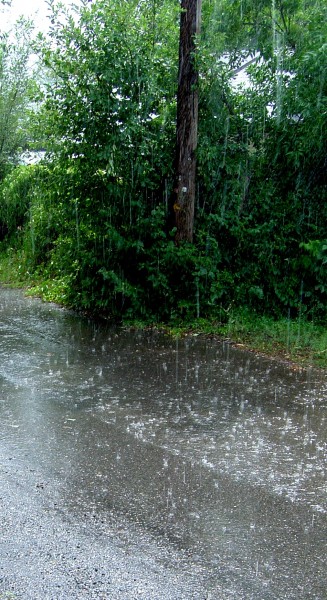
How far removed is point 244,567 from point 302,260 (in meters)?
6.50

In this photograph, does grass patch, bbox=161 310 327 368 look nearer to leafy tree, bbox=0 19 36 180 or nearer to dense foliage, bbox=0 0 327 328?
dense foliage, bbox=0 0 327 328

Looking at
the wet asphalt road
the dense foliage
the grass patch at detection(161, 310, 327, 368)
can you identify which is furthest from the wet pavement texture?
the dense foliage

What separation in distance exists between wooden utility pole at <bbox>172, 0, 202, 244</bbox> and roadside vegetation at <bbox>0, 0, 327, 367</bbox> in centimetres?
14

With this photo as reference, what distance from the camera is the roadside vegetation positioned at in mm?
9344

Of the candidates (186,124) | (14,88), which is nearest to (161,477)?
(186,124)

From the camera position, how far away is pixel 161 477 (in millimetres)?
4734

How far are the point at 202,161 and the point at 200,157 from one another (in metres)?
0.07

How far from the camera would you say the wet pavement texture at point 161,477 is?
352cm

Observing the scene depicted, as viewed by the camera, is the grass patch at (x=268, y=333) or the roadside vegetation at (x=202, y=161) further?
the roadside vegetation at (x=202, y=161)

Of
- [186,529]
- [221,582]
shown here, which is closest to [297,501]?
[186,529]

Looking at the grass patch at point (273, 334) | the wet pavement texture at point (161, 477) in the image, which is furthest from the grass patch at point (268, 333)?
the wet pavement texture at point (161, 477)

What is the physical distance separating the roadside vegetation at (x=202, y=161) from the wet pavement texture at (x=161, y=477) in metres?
1.87

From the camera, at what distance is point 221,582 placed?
11.3 ft

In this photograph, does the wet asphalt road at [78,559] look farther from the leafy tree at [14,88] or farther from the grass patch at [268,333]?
the leafy tree at [14,88]
